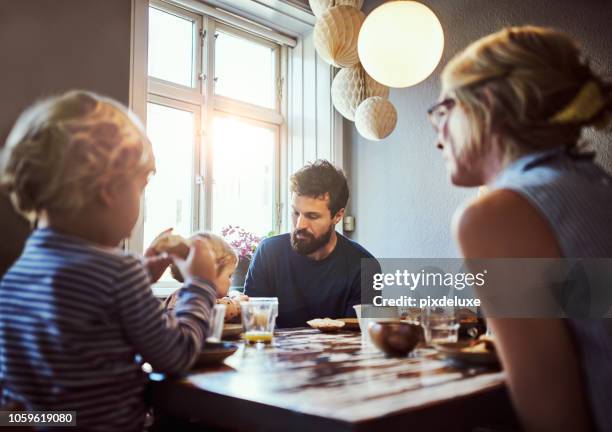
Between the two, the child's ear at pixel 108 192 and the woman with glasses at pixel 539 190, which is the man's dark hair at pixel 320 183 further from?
the child's ear at pixel 108 192

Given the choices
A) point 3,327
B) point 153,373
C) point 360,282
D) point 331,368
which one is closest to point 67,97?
point 3,327

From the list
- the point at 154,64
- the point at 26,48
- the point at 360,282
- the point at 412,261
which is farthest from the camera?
the point at 412,261

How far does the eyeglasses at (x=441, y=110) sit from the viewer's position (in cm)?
107

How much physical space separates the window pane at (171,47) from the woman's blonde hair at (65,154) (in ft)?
8.65

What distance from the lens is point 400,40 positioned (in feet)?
7.56

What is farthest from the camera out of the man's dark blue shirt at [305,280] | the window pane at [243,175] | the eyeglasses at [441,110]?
the window pane at [243,175]

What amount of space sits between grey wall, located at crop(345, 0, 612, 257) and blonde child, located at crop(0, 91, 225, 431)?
2792 millimetres

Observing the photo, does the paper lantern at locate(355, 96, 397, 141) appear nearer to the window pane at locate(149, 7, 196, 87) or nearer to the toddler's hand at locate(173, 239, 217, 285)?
the window pane at locate(149, 7, 196, 87)

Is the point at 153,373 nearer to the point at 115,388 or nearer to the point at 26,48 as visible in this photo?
the point at 115,388

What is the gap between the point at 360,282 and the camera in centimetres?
245

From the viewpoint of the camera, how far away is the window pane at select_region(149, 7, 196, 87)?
3.47 m

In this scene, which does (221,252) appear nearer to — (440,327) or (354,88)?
(440,327)

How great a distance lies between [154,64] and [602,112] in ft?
9.76

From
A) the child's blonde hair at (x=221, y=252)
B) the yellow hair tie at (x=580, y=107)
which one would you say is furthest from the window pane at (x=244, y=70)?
the yellow hair tie at (x=580, y=107)
